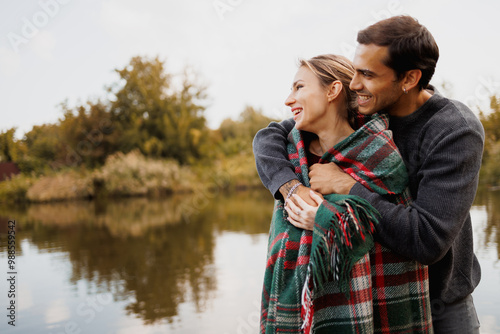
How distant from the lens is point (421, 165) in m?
1.45

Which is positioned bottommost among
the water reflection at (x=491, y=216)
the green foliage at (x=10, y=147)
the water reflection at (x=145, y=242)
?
the water reflection at (x=491, y=216)

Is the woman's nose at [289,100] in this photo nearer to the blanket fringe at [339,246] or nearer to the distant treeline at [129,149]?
the blanket fringe at [339,246]

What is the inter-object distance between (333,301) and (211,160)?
816 inches

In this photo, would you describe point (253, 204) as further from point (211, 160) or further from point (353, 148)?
point (353, 148)

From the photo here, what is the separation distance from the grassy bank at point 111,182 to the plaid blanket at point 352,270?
16.8m

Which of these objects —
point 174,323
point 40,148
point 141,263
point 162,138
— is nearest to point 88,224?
point 141,263

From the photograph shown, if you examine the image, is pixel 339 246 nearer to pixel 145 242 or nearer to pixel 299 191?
pixel 299 191

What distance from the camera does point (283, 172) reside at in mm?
1528

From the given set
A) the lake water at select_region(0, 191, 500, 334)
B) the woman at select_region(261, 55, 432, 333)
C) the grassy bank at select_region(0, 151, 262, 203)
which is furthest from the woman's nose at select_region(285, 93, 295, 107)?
the grassy bank at select_region(0, 151, 262, 203)

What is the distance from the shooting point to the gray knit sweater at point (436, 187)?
132cm

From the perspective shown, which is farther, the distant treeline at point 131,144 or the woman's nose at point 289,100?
the distant treeline at point 131,144

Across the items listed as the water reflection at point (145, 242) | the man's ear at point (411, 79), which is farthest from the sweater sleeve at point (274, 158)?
the water reflection at point (145, 242)

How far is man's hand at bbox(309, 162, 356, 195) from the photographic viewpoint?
144cm

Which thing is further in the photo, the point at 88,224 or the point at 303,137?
the point at 88,224
